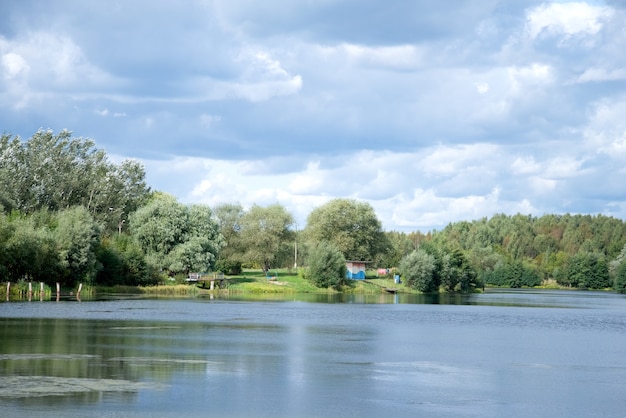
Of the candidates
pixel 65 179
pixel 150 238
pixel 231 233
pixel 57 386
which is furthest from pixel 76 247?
pixel 57 386

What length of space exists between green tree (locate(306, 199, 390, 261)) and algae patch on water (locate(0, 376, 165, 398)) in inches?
3938

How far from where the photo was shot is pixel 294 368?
26.3 m

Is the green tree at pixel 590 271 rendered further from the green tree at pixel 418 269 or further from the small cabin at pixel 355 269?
the small cabin at pixel 355 269

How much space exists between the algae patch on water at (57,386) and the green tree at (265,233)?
95.2m

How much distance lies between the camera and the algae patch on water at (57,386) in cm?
1947

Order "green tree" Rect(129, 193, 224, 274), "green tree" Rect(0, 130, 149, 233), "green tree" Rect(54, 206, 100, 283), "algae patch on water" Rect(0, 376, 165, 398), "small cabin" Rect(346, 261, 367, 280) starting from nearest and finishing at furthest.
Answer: "algae patch on water" Rect(0, 376, 165, 398) → "green tree" Rect(54, 206, 100, 283) → "green tree" Rect(129, 193, 224, 274) → "green tree" Rect(0, 130, 149, 233) → "small cabin" Rect(346, 261, 367, 280)

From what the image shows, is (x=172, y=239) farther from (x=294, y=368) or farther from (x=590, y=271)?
(x=590, y=271)

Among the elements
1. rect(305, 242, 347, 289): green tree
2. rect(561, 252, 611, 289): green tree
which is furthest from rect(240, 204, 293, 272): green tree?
rect(561, 252, 611, 289): green tree

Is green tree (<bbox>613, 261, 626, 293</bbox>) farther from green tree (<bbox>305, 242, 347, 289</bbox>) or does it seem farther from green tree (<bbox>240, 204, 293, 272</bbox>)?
green tree (<bbox>305, 242, 347, 289</bbox>)

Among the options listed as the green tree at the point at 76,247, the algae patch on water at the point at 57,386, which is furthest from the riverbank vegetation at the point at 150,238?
the algae patch on water at the point at 57,386

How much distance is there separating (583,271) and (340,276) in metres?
97.1

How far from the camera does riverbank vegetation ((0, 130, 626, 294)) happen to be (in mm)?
73875

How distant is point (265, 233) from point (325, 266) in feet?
53.0

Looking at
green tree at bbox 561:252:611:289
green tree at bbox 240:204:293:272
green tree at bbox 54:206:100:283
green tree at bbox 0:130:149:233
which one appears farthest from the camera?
green tree at bbox 561:252:611:289
